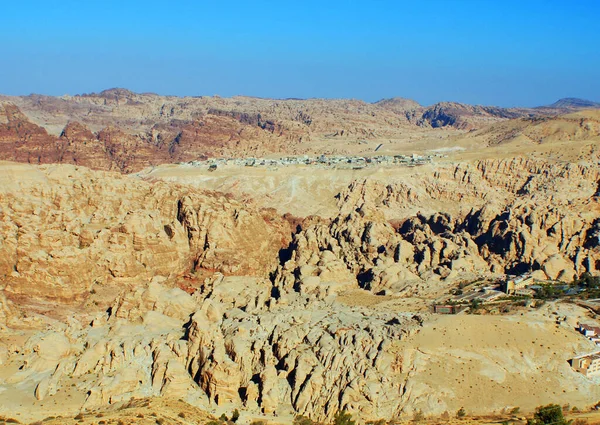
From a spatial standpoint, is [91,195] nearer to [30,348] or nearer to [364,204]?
[30,348]

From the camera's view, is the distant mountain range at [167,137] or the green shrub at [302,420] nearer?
the green shrub at [302,420]

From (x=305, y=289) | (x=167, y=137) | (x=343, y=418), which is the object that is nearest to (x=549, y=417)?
(x=343, y=418)

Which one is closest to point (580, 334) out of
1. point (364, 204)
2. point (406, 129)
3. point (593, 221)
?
point (593, 221)

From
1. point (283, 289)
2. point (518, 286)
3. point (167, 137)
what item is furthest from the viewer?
point (167, 137)

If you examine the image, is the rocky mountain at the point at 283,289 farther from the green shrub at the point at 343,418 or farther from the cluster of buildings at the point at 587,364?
the green shrub at the point at 343,418

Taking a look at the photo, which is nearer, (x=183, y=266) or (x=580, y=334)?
(x=580, y=334)

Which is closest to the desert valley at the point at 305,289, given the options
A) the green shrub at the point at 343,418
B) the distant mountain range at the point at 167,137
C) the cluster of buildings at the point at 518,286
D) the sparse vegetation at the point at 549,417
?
the cluster of buildings at the point at 518,286

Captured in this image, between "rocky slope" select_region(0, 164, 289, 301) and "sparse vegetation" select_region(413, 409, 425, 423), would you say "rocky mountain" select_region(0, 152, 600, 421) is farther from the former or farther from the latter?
"sparse vegetation" select_region(413, 409, 425, 423)

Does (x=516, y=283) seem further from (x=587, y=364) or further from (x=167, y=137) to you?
(x=167, y=137)
